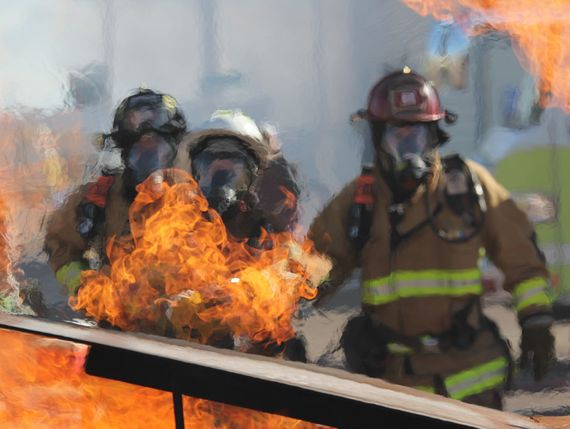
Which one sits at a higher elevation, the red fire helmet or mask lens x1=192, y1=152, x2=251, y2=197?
the red fire helmet

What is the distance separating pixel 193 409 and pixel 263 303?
105 cm

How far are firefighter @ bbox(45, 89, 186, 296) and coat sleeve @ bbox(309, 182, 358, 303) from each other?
3.05ft

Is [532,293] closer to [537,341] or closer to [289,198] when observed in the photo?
[537,341]

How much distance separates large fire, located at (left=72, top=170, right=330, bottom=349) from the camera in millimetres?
2891

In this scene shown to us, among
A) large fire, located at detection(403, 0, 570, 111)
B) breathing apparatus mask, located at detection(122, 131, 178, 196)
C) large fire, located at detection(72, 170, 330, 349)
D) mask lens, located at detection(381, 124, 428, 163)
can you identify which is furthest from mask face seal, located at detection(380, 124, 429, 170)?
large fire, located at detection(403, 0, 570, 111)

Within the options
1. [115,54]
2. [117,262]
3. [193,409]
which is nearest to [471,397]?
[193,409]

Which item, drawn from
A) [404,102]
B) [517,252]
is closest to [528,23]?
[404,102]

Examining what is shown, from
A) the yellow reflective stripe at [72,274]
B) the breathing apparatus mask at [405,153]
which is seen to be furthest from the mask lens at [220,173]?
the yellow reflective stripe at [72,274]

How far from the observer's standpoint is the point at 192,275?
314 centimetres

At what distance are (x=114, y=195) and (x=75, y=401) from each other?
1.50m

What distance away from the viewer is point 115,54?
4977mm

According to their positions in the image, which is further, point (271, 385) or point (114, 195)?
point (114, 195)

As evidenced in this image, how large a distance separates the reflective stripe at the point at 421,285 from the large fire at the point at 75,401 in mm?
1112

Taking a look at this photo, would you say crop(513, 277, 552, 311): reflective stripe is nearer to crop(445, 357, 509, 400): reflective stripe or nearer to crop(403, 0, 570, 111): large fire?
crop(445, 357, 509, 400): reflective stripe
